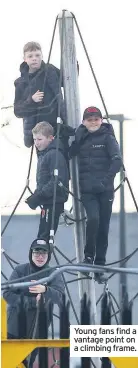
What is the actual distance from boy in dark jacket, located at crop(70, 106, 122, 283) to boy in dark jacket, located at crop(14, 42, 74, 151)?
25 cm

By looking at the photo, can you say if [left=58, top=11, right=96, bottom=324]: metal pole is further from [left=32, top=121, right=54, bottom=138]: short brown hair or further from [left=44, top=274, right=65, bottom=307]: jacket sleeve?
[left=44, top=274, right=65, bottom=307]: jacket sleeve

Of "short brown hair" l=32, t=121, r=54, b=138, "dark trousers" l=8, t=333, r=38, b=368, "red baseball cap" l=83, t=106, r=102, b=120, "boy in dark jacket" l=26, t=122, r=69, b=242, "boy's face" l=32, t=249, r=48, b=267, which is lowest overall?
"dark trousers" l=8, t=333, r=38, b=368

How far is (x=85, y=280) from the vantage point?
360 inches

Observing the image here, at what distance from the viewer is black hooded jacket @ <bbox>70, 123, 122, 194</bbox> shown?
8.67m

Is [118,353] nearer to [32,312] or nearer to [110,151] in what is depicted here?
[32,312]

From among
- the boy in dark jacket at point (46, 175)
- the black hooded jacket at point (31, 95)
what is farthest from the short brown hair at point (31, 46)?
the boy in dark jacket at point (46, 175)

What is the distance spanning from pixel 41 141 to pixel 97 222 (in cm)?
69

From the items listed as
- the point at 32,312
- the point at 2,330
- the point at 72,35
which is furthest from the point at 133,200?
the point at 2,330

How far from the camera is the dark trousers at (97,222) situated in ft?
28.9

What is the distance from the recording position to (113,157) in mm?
8641

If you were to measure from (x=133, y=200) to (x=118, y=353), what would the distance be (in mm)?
2515

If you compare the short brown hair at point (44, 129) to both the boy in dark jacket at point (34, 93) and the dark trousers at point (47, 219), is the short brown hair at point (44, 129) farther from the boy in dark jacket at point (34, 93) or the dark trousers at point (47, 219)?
the dark trousers at point (47, 219)

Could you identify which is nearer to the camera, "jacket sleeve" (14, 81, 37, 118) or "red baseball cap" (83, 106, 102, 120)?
"red baseball cap" (83, 106, 102, 120)
